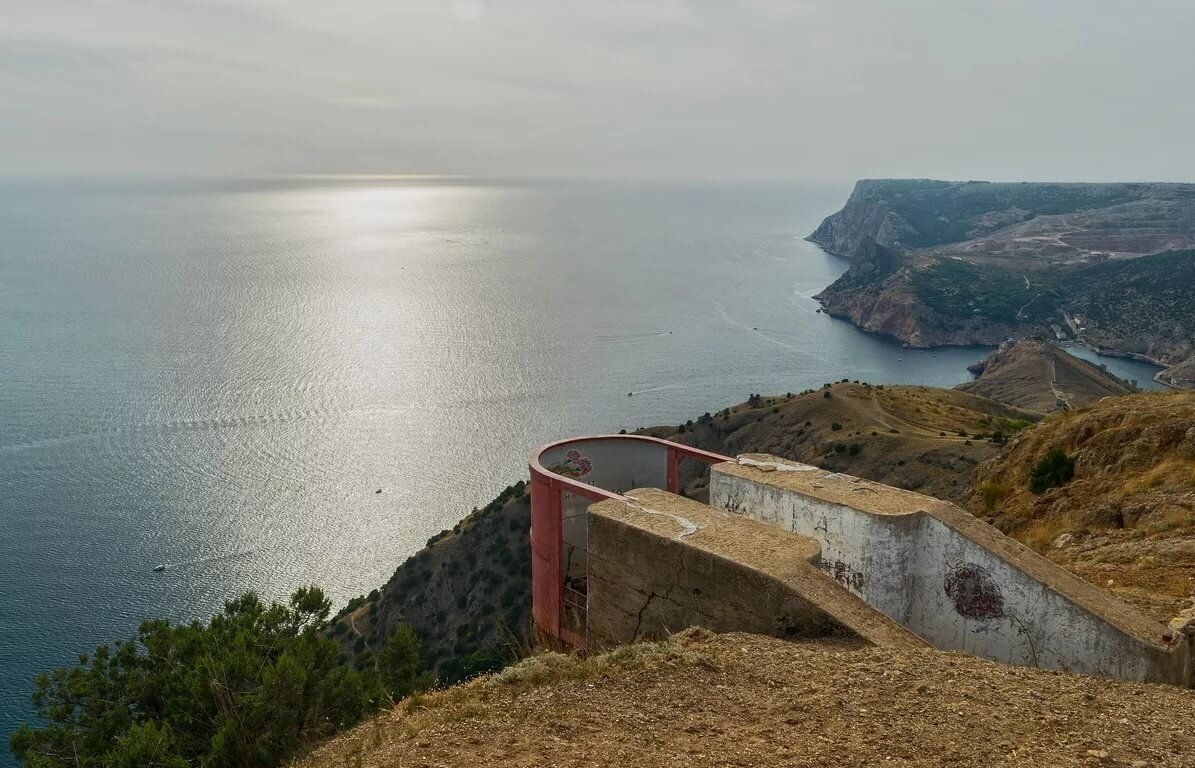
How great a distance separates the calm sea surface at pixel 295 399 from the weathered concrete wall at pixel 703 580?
42.7 meters

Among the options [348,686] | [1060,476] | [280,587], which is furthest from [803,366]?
[348,686]

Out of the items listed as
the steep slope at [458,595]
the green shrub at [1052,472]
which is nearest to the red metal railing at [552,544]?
the green shrub at [1052,472]

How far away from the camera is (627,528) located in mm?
10320

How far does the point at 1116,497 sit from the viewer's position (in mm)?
14547

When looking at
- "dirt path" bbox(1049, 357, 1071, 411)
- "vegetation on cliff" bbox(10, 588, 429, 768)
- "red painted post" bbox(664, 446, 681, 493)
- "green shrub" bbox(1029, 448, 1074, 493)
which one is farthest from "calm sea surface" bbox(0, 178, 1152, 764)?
"green shrub" bbox(1029, 448, 1074, 493)

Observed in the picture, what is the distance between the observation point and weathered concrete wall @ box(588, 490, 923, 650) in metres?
8.91

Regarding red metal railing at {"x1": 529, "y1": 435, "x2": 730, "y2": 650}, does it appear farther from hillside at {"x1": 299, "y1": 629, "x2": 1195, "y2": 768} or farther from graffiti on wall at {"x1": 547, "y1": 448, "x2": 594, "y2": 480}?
hillside at {"x1": 299, "y1": 629, "x2": 1195, "y2": 768}

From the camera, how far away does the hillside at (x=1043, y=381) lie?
8025 cm

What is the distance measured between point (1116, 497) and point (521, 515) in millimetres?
35915

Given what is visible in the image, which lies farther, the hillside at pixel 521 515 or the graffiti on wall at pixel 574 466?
the hillside at pixel 521 515

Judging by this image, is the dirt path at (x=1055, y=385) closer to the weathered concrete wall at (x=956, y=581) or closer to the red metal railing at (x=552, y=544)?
the weathered concrete wall at (x=956, y=581)

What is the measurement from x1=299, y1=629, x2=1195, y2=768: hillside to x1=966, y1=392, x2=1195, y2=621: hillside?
304 cm

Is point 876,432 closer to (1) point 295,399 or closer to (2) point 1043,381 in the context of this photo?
(2) point 1043,381

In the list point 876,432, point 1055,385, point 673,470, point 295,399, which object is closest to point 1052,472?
point 673,470
